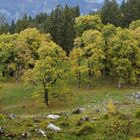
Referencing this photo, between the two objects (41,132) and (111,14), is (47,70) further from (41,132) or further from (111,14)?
(111,14)

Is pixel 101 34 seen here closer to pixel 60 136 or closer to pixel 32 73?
pixel 32 73

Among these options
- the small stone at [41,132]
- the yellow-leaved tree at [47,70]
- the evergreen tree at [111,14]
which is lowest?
the small stone at [41,132]

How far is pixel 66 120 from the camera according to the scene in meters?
31.1

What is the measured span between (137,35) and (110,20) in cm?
2710

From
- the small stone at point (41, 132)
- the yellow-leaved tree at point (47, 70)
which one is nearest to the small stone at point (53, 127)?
the small stone at point (41, 132)

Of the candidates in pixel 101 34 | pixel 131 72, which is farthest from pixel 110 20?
pixel 131 72

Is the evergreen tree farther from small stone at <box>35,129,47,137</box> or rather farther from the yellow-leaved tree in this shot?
small stone at <box>35,129,47,137</box>

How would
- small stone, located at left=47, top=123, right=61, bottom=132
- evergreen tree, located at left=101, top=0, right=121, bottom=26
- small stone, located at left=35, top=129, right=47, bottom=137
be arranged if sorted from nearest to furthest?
small stone, located at left=35, top=129, right=47, bottom=137
small stone, located at left=47, top=123, right=61, bottom=132
evergreen tree, located at left=101, top=0, right=121, bottom=26

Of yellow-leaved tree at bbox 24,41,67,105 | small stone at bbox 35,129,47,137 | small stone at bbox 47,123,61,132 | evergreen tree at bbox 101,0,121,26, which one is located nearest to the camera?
small stone at bbox 35,129,47,137

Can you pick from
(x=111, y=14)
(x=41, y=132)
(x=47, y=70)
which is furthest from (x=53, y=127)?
(x=111, y=14)

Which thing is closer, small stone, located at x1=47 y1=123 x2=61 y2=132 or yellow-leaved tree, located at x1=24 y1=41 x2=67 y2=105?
small stone, located at x1=47 y1=123 x2=61 y2=132

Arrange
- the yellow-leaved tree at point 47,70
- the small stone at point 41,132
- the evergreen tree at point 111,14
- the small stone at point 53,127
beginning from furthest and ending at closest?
the evergreen tree at point 111,14 → the yellow-leaved tree at point 47,70 → the small stone at point 53,127 → the small stone at point 41,132

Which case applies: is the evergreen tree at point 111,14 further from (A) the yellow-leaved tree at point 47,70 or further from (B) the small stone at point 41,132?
(B) the small stone at point 41,132

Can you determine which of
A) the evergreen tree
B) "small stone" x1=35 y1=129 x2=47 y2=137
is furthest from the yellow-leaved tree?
"small stone" x1=35 y1=129 x2=47 y2=137
